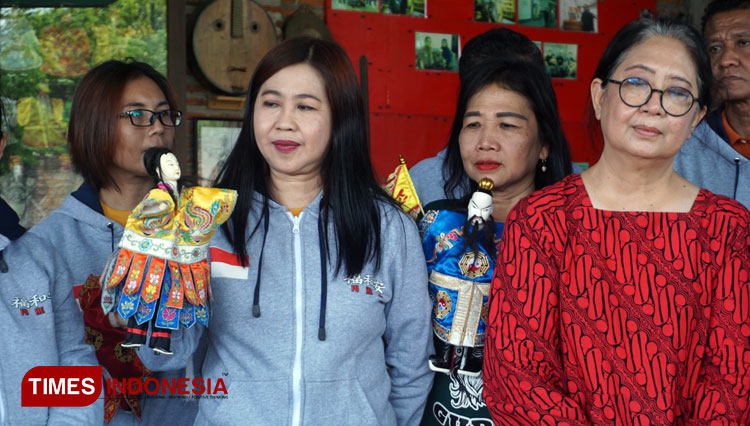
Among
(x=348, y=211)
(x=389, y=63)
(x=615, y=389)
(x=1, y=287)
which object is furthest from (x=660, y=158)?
(x=389, y=63)

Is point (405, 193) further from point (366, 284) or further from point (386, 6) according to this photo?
point (386, 6)

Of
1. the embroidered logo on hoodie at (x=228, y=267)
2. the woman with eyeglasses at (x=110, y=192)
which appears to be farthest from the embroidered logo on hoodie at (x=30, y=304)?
the embroidered logo on hoodie at (x=228, y=267)

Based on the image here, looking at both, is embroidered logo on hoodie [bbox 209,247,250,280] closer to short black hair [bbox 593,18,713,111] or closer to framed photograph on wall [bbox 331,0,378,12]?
short black hair [bbox 593,18,713,111]

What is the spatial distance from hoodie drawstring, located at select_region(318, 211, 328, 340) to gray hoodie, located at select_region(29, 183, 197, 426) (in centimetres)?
60

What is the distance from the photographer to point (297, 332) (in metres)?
1.67

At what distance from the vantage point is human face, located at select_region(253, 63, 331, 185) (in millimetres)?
1771

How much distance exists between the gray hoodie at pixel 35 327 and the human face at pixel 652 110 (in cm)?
143

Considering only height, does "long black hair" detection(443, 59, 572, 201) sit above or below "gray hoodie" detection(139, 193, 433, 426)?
above

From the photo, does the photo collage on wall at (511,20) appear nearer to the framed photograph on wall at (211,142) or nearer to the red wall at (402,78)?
the red wall at (402,78)

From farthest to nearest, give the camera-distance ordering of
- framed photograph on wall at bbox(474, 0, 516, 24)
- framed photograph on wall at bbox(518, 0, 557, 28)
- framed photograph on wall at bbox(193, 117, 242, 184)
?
framed photograph on wall at bbox(518, 0, 557, 28) < framed photograph on wall at bbox(474, 0, 516, 24) < framed photograph on wall at bbox(193, 117, 242, 184)

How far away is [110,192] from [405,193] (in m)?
0.90

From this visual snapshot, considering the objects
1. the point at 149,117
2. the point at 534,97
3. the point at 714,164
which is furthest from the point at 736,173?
the point at 149,117

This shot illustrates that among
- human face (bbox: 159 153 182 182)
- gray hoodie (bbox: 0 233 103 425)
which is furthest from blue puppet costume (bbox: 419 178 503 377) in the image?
gray hoodie (bbox: 0 233 103 425)

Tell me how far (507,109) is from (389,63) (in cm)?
240
